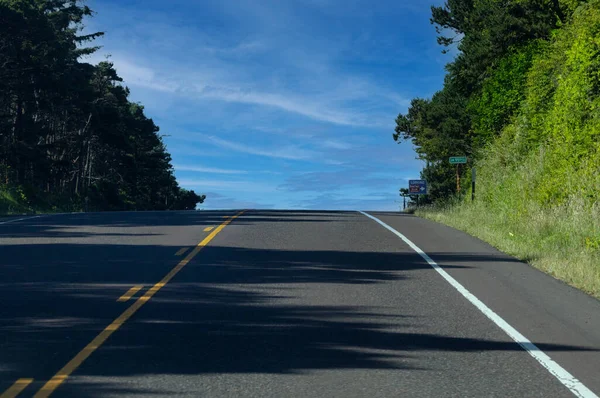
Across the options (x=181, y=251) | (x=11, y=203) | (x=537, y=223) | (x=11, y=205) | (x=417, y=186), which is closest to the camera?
(x=181, y=251)

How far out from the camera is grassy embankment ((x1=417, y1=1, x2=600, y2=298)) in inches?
617

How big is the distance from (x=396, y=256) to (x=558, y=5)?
99.3 ft

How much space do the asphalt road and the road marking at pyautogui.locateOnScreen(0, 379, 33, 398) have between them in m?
0.03

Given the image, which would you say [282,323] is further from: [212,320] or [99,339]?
[99,339]

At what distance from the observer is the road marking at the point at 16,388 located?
6246mm

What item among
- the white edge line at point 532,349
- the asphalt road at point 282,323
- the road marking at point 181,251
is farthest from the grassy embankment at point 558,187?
the road marking at point 181,251

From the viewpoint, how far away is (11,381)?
21.9ft

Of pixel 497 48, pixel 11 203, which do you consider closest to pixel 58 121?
pixel 11 203

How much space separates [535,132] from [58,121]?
4870 centimetres

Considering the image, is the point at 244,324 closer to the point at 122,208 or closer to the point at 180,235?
the point at 180,235

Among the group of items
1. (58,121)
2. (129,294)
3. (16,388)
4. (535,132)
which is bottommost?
(16,388)

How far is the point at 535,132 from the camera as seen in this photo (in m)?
30.2

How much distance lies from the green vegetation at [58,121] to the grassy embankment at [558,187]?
22.3 metres

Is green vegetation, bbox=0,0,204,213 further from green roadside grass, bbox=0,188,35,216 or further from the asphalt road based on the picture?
the asphalt road
